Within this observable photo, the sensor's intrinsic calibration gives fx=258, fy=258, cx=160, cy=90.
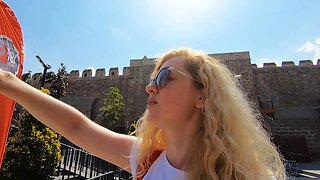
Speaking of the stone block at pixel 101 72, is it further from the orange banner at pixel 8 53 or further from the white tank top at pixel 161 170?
the white tank top at pixel 161 170

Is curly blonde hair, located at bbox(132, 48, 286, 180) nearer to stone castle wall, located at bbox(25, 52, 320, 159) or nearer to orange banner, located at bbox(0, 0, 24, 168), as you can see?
orange banner, located at bbox(0, 0, 24, 168)

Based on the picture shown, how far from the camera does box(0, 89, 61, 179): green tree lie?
3703 millimetres

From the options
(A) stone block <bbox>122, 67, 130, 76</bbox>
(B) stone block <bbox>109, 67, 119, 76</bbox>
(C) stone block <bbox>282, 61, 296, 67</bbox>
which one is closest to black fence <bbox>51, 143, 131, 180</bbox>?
(A) stone block <bbox>122, 67, 130, 76</bbox>

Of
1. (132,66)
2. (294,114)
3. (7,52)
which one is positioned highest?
(132,66)

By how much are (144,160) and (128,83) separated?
62.6 ft

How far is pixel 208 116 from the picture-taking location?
1056 mm

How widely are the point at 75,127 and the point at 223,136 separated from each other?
0.70 meters

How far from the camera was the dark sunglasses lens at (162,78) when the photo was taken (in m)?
1.14

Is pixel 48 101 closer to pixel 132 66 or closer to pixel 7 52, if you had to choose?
pixel 7 52

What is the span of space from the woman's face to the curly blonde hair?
5cm

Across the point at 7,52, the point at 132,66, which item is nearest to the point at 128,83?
the point at 132,66

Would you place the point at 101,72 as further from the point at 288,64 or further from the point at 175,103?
the point at 175,103

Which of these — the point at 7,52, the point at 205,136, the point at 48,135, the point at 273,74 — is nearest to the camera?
the point at 205,136

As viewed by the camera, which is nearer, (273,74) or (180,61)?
(180,61)
